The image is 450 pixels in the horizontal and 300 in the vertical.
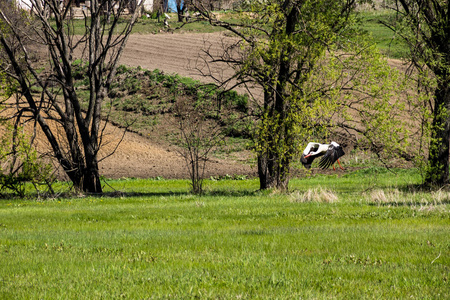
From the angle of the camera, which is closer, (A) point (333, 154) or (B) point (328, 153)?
(A) point (333, 154)

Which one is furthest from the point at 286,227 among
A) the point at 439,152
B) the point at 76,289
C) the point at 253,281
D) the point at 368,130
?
the point at 439,152

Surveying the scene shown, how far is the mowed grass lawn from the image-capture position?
634 centimetres

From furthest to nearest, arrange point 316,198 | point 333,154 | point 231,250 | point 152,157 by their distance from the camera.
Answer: point 152,157 < point 316,198 < point 333,154 < point 231,250

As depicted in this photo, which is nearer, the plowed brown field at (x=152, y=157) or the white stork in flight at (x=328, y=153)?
the white stork in flight at (x=328, y=153)

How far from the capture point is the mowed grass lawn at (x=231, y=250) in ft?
20.8

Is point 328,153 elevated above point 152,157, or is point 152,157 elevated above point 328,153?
point 328,153

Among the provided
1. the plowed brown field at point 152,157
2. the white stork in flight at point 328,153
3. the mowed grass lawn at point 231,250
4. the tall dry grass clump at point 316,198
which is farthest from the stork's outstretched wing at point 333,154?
the plowed brown field at point 152,157

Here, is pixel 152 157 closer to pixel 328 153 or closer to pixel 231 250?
pixel 328 153

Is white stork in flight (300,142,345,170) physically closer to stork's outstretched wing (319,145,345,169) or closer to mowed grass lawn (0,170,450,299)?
stork's outstretched wing (319,145,345,169)

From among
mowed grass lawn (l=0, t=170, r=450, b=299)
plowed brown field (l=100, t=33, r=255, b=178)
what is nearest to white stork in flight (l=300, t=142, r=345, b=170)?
mowed grass lawn (l=0, t=170, r=450, b=299)

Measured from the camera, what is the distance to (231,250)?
862 cm

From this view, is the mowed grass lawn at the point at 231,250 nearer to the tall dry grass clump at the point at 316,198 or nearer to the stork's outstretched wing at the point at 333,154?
the tall dry grass clump at the point at 316,198

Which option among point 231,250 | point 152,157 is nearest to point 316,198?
point 231,250

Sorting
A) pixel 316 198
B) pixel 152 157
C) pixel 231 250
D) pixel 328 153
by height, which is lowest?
pixel 152 157
